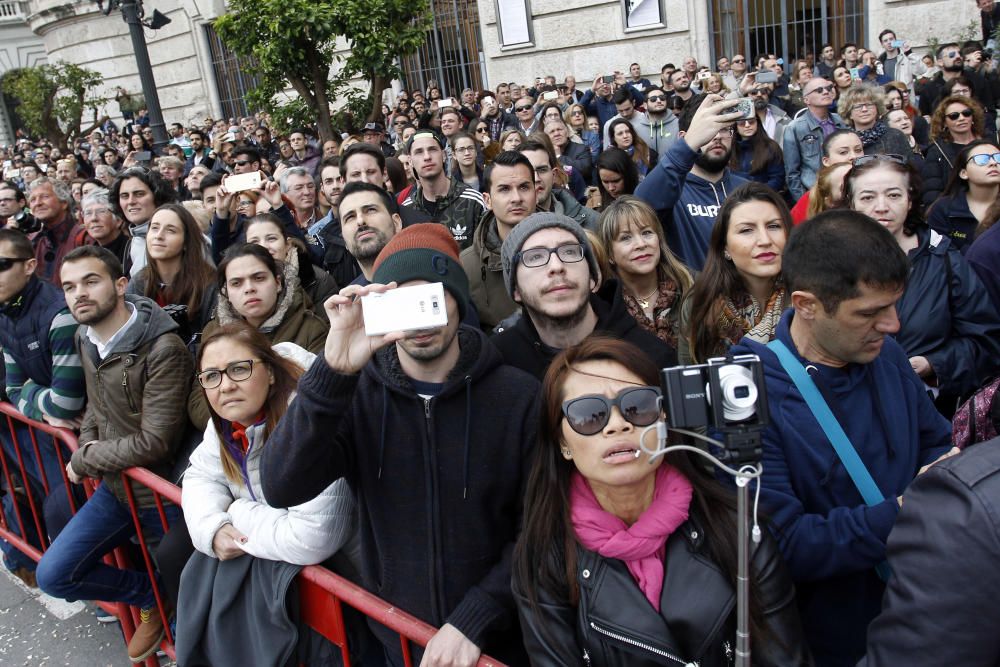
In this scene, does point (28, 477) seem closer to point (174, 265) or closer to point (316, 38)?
point (174, 265)

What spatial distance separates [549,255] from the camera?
286cm

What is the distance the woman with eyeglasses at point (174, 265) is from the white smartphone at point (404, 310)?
9.26ft

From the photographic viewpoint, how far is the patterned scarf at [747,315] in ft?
9.69

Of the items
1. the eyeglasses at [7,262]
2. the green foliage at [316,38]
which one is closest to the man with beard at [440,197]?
the eyeglasses at [7,262]

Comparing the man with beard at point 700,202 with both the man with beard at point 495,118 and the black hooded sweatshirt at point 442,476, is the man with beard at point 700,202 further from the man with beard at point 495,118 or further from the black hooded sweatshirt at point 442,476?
the man with beard at point 495,118

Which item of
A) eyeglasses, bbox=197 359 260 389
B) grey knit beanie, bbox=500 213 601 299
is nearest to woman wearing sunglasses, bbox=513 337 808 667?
grey knit beanie, bbox=500 213 601 299

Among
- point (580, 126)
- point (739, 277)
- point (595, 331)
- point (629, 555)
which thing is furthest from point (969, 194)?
point (580, 126)

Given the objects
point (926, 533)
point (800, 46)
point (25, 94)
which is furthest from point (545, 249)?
point (25, 94)

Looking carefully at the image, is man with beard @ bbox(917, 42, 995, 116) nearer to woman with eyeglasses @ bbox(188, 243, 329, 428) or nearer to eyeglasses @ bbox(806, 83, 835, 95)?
eyeglasses @ bbox(806, 83, 835, 95)

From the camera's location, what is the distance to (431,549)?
230 centimetres

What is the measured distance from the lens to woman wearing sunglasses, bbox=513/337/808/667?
176 cm

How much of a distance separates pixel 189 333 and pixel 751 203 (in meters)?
3.02

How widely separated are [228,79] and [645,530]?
2532cm

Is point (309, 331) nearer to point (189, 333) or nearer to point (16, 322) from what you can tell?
point (189, 333)
